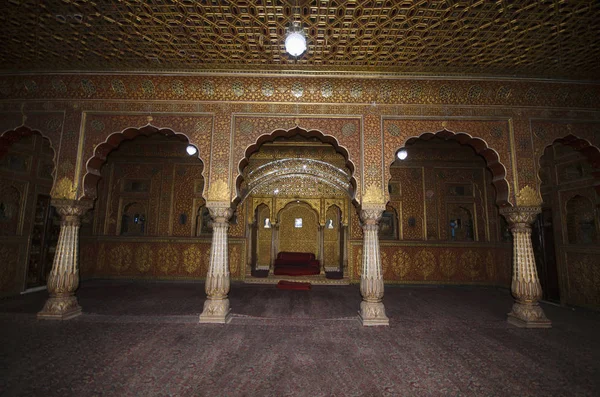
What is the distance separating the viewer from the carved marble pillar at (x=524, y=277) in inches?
209

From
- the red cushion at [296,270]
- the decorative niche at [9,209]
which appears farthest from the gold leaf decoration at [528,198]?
the decorative niche at [9,209]

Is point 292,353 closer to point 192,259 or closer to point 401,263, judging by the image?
point 401,263

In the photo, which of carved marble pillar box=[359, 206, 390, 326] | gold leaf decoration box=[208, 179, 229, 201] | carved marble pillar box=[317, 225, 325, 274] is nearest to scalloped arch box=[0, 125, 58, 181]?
gold leaf decoration box=[208, 179, 229, 201]

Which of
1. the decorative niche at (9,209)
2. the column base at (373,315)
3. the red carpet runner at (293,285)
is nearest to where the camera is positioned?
the column base at (373,315)

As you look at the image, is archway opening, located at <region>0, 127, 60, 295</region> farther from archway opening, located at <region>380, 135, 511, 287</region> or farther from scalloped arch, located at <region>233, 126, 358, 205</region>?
archway opening, located at <region>380, 135, 511, 287</region>

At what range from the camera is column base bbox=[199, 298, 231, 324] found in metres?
5.33

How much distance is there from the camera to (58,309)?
5348 millimetres

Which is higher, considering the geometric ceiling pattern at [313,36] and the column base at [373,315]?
the geometric ceiling pattern at [313,36]

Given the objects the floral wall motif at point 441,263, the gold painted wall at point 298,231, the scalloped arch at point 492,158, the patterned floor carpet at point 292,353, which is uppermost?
the scalloped arch at point 492,158

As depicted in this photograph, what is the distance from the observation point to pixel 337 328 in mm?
5121

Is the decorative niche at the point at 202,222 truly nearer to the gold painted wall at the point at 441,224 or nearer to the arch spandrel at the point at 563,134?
the gold painted wall at the point at 441,224

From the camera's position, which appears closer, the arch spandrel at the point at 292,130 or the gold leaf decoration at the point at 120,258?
the arch spandrel at the point at 292,130

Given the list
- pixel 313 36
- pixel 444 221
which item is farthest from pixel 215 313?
pixel 444 221

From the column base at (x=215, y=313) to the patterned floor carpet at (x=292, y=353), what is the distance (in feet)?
0.82
